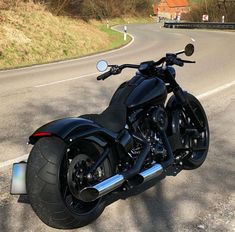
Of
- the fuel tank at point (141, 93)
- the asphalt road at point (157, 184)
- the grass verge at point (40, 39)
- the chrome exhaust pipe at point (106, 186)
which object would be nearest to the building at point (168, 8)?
the grass verge at point (40, 39)

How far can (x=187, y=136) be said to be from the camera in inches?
198

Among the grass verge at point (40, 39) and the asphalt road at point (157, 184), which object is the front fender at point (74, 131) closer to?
the asphalt road at point (157, 184)

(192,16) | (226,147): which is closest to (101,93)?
(226,147)

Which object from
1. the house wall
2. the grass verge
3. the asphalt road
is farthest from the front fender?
the house wall

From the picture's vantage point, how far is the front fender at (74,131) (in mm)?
3480

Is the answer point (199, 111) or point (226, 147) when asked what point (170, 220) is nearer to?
point (199, 111)

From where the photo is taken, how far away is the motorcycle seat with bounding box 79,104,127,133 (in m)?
3.84

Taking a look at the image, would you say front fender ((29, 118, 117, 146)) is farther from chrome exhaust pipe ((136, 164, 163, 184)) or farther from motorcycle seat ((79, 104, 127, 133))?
chrome exhaust pipe ((136, 164, 163, 184))

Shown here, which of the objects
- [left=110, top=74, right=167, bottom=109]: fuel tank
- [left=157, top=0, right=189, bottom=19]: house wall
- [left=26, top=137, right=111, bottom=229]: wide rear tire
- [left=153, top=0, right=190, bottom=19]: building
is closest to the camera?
[left=26, top=137, right=111, bottom=229]: wide rear tire

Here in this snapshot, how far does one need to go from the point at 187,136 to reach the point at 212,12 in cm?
5480

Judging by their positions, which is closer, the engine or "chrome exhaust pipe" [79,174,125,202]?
"chrome exhaust pipe" [79,174,125,202]

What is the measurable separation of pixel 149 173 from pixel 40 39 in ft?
61.5

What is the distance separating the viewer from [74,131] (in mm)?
3523

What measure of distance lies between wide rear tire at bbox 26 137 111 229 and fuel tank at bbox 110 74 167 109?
2.98 feet
